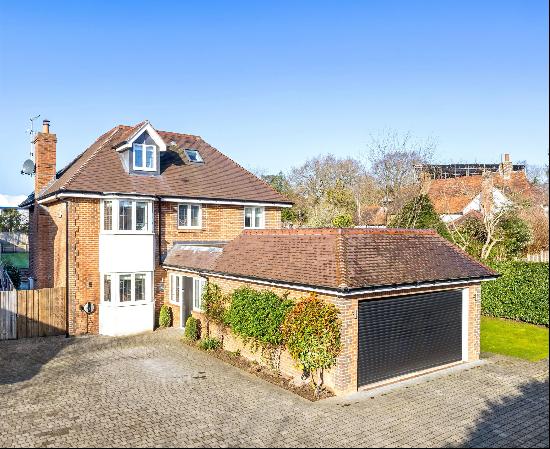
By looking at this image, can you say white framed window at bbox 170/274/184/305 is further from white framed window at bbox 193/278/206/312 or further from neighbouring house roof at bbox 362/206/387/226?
neighbouring house roof at bbox 362/206/387/226

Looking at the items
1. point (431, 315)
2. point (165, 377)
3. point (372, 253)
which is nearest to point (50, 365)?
point (165, 377)

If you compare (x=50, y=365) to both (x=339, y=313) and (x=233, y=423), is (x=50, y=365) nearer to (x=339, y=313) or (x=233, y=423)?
(x=233, y=423)

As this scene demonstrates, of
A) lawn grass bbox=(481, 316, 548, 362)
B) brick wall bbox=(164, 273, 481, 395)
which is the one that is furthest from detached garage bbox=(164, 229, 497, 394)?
lawn grass bbox=(481, 316, 548, 362)

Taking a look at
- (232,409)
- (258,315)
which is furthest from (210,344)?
(232,409)

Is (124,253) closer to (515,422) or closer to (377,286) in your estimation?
(377,286)

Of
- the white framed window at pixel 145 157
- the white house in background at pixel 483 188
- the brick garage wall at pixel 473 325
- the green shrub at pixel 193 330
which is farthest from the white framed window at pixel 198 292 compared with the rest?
the white house in background at pixel 483 188
